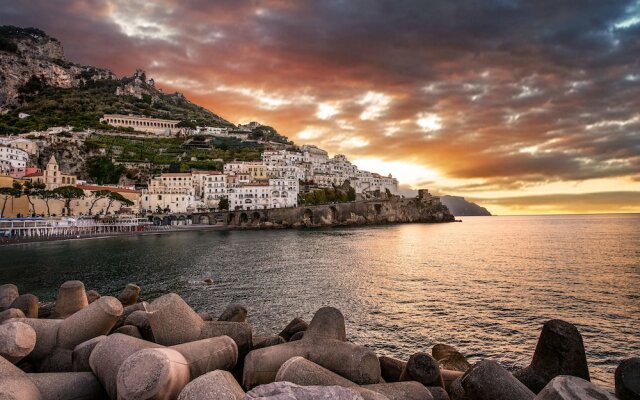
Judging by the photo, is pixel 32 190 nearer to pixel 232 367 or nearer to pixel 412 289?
pixel 412 289

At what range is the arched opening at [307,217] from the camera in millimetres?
130375

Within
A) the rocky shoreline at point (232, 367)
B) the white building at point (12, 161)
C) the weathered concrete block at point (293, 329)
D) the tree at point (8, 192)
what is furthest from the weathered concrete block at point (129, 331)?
the white building at point (12, 161)

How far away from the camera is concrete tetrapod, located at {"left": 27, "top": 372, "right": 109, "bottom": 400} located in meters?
6.07

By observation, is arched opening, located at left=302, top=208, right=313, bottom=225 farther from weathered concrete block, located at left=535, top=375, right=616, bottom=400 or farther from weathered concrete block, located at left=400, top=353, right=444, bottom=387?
weathered concrete block, located at left=535, top=375, right=616, bottom=400

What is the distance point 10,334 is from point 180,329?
304 centimetres

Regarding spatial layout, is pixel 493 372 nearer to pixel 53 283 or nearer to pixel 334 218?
pixel 53 283

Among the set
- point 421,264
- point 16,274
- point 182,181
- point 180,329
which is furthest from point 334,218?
point 180,329

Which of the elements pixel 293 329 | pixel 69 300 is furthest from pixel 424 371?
pixel 69 300

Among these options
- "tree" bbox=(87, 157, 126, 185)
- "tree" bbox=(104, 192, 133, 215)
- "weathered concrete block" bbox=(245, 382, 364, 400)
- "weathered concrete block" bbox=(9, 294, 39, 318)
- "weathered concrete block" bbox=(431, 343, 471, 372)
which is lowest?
"weathered concrete block" bbox=(431, 343, 471, 372)

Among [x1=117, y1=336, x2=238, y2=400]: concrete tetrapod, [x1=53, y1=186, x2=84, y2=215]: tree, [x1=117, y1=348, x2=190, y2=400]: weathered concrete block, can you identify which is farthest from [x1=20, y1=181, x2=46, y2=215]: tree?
[x1=117, y1=348, x2=190, y2=400]: weathered concrete block

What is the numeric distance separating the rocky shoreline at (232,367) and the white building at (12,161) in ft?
467

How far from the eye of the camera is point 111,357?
6.67 m

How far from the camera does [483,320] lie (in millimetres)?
20734

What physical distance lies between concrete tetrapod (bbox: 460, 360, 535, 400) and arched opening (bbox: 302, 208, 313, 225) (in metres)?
124
